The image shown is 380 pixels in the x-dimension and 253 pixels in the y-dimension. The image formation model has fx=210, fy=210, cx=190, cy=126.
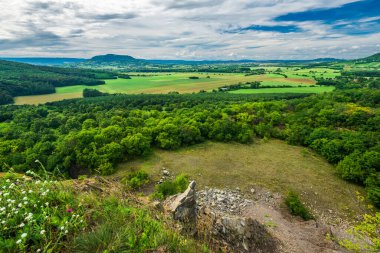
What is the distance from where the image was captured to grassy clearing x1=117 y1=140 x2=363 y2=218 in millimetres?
26609

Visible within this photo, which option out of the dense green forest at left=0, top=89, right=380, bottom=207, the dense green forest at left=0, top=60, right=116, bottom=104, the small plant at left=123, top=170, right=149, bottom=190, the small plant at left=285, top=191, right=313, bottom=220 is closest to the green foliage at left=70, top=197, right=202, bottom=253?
the small plant at left=285, top=191, right=313, bottom=220

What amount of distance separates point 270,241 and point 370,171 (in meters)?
22.4

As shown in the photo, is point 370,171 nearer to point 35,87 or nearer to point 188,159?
point 188,159

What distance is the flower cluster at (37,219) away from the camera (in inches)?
194

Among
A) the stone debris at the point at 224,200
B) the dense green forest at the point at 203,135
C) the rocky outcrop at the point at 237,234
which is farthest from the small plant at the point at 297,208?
the dense green forest at the point at 203,135

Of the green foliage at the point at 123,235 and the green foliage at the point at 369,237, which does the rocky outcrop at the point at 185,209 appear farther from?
the green foliage at the point at 369,237

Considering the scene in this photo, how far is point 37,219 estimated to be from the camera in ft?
17.5

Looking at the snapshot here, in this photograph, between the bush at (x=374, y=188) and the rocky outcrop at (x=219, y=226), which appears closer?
the rocky outcrop at (x=219, y=226)

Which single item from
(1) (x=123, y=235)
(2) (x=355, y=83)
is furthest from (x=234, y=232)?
(2) (x=355, y=83)

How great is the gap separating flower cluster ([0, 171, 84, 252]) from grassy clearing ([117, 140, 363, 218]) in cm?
2309

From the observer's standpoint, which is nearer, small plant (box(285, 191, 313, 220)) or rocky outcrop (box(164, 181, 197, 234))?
rocky outcrop (box(164, 181, 197, 234))

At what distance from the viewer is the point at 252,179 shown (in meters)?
29.7

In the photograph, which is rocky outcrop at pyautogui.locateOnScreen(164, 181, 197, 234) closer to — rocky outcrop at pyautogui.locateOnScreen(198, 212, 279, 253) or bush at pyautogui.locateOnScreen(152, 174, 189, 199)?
rocky outcrop at pyautogui.locateOnScreen(198, 212, 279, 253)

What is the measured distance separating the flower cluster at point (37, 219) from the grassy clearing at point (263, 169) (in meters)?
23.1
